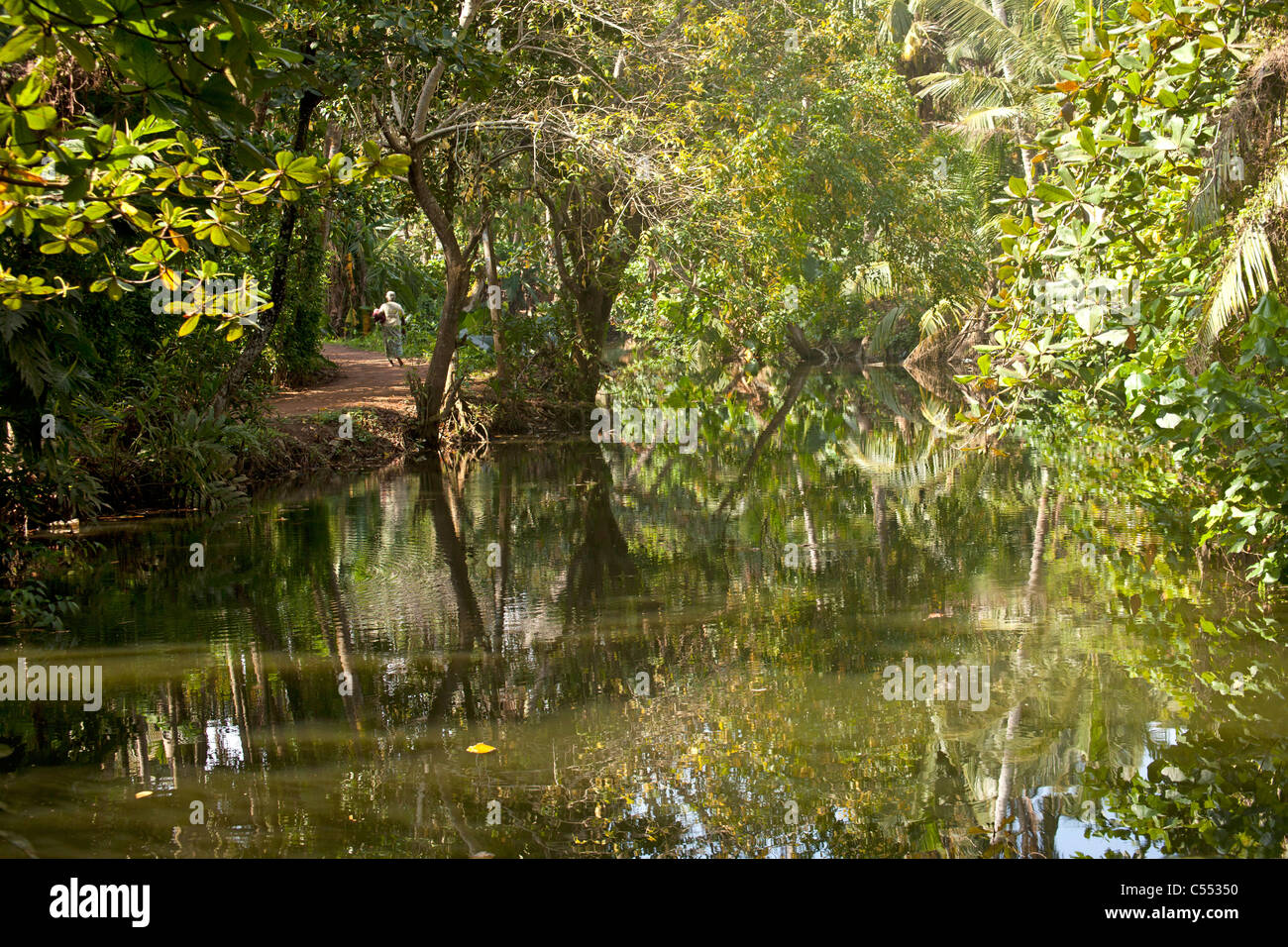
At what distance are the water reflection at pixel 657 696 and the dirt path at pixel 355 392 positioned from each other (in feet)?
24.5

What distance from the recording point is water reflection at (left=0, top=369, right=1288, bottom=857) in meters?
4.39

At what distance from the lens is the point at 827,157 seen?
24.8m

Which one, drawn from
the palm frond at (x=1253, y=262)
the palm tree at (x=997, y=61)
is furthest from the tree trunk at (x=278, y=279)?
the palm tree at (x=997, y=61)

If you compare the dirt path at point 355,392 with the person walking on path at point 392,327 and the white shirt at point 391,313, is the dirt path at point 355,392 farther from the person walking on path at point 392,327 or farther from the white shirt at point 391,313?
the white shirt at point 391,313

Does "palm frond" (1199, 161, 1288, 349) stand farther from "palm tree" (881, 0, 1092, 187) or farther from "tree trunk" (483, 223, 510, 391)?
"palm tree" (881, 0, 1092, 187)

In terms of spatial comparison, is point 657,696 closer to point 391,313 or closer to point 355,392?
point 355,392

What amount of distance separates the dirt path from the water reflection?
7468mm

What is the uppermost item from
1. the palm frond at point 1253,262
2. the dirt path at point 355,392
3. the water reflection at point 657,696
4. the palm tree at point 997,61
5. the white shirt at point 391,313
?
the palm tree at point 997,61

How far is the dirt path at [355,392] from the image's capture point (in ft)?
61.0

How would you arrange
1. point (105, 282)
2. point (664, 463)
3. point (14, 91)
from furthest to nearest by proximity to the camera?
point (664, 463), point (105, 282), point (14, 91)

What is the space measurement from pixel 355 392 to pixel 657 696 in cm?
1505

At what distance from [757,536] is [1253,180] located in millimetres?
4837
